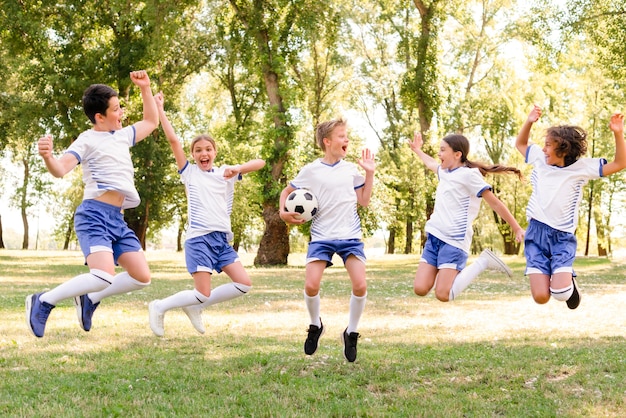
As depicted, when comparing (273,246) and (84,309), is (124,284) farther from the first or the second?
(273,246)

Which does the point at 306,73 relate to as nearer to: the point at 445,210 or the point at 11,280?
the point at 11,280

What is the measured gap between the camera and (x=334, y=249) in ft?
25.0

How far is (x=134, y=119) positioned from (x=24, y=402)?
87.8 feet

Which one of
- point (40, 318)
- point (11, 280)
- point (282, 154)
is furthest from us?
→ point (282, 154)

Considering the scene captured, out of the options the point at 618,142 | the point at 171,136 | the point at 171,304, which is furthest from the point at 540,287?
the point at 171,136

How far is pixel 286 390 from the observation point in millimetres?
7121

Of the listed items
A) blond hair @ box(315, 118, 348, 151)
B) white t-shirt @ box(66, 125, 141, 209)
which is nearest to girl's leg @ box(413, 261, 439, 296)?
blond hair @ box(315, 118, 348, 151)

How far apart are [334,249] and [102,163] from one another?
254cm

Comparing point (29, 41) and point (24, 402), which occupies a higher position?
point (29, 41)

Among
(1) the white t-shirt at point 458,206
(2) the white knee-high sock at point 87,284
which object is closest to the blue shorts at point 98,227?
(2) the white knee-high sock at point 87,284

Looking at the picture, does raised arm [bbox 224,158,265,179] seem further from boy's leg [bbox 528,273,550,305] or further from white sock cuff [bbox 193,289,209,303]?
boy's leg [bbox 528,273,550,305]

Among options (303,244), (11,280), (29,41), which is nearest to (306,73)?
(29,41)

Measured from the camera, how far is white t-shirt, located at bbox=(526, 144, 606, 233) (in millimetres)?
7469

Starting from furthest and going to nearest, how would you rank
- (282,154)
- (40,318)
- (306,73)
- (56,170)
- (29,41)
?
1. (306,73)
2. (29,41)
3. (282,154)
4. (40,318)
5. (56,170)
